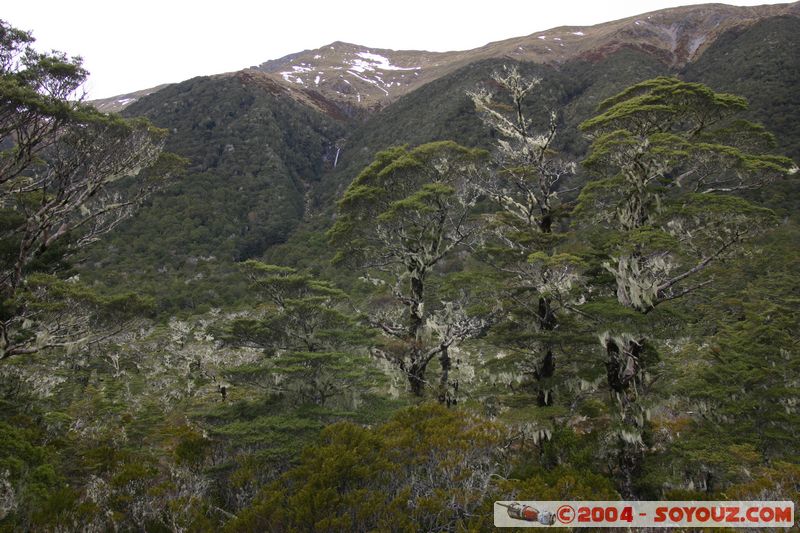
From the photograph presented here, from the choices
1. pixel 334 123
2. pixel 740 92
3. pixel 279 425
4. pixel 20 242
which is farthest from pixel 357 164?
pixel 279 425

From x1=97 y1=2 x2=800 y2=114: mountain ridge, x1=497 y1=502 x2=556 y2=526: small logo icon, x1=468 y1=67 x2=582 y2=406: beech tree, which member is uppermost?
x1=97 y1=2 x2=800 y2=114: mountain ridge

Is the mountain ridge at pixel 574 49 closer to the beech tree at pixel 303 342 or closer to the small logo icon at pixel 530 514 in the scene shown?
the beech tree at pixel 303 342

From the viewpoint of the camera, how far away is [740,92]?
187 ft

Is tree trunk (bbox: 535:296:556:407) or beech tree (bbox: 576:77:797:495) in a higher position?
beech tree (bbox: 576:77:797:495)

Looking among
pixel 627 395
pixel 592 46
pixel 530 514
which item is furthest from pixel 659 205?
pixel 592 46

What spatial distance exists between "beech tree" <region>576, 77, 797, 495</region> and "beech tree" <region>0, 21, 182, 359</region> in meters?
13.9

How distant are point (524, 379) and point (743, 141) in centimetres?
854

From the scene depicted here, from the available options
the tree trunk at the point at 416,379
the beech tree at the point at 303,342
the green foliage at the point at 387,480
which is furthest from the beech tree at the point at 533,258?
the beech tree at the point at 303,342

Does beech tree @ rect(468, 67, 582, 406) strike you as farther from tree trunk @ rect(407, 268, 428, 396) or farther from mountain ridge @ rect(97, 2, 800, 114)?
mountain ridge @ rect(97, 2, 800, 114)

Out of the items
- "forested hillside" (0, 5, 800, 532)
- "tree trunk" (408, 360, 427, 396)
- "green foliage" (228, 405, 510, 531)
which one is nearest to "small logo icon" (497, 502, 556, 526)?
"forested hillside" (0, 5, 800, 532)

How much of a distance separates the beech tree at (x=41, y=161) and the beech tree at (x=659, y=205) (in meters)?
13.9

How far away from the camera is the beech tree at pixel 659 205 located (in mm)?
10117

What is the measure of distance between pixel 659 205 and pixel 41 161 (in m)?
17.7

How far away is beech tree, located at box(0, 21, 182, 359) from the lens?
39.1 ft
